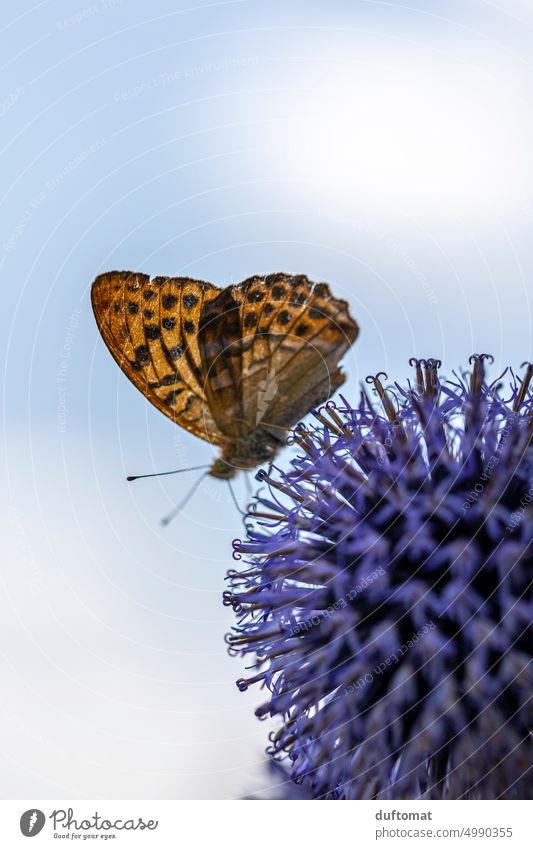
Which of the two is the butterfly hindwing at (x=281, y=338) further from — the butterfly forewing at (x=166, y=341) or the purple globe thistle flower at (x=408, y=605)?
the purple globe thistle flower at (x=408, y=605)

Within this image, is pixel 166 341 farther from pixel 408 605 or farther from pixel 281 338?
pixel 408 605

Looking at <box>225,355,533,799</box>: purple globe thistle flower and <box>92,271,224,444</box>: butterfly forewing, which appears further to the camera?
<box>92,271,224,444</box>: butterfly forewing

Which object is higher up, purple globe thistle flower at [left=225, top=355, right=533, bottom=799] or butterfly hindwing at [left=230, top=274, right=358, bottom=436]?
butterfly hindwing at [left=230, top=274, right=358, bottom=436]

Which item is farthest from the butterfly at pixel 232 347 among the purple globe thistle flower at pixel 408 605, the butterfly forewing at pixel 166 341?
the purple globe thistle flower at pixel 408 605

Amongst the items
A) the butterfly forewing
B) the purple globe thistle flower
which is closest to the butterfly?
the butterfly forewing

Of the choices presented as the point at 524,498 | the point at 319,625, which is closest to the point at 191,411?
the point at 319,625

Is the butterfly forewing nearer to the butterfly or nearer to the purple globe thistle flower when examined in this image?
the butterfly
